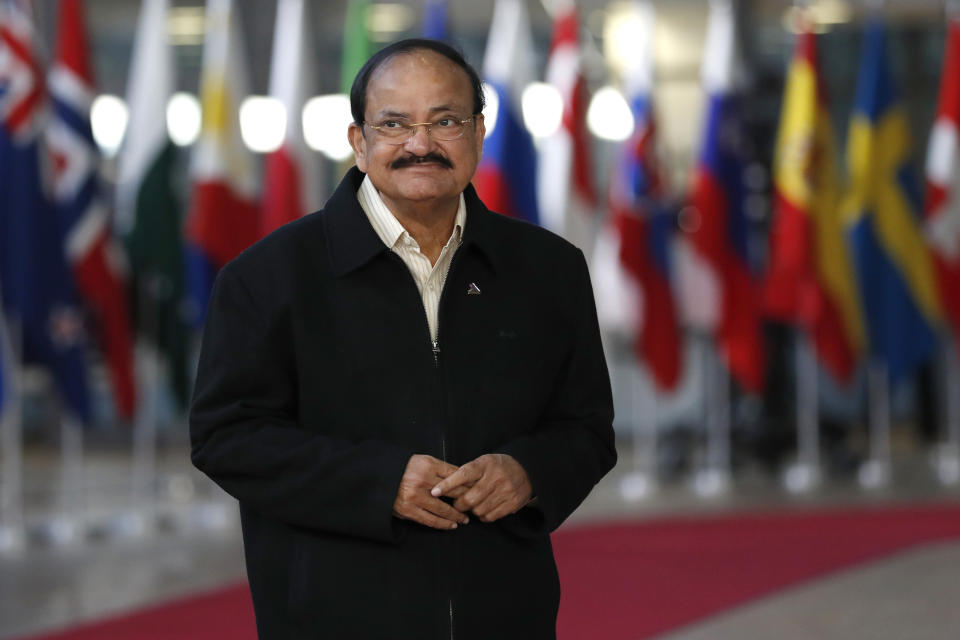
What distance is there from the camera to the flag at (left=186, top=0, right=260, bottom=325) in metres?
8.02

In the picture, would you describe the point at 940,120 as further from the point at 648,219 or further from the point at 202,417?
the point at 202,417

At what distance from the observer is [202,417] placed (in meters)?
2.07

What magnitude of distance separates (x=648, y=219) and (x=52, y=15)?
5570 millimetres

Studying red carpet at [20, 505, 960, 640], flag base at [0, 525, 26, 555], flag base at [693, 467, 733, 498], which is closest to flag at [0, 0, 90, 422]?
flag base at [0, 525, 26, 555]

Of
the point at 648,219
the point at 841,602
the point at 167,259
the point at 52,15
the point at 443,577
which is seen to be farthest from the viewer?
the point at 52,15

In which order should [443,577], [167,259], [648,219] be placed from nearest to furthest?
[443,577]
[167,259]
[648,219]

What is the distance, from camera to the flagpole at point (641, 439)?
30.5 feet

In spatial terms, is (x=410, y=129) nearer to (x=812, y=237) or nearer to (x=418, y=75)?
(x=418, y=75)

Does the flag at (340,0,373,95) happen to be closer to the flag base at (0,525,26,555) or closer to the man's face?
the flag base at (0,525,26,555)

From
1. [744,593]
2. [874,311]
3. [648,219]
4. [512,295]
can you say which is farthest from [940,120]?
[512,295]

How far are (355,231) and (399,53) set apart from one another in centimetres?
27

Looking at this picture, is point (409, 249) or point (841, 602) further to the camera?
point (841, 602)

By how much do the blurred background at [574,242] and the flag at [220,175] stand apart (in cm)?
2

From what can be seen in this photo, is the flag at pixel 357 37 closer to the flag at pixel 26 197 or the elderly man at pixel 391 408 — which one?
the flag at pixel 26 197
